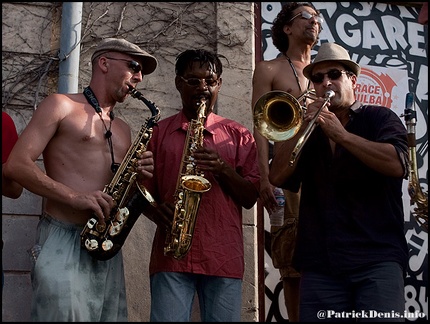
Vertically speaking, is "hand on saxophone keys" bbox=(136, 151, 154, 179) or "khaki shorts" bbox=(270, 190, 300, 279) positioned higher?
"hand on saxophone keys" bbox=(136, 151, 154, 179)

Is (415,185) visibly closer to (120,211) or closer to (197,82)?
(197,82)

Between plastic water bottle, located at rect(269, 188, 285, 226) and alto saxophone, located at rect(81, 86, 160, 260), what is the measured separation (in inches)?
38.2

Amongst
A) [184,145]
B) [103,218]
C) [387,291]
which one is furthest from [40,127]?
[387,291]

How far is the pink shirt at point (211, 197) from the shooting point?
4.39 m

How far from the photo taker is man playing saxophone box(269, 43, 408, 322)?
399 centimetres

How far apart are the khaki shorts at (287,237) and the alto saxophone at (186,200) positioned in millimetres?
789

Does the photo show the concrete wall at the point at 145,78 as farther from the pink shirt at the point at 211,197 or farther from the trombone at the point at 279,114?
the trombone at the point at 279,114

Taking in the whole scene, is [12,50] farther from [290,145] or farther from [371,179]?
[371,179]

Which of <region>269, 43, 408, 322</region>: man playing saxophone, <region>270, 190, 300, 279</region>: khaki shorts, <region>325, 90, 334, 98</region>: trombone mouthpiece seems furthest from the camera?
<region>270, 190, 300, 279</region>: khaki shorts

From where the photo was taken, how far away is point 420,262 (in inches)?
256

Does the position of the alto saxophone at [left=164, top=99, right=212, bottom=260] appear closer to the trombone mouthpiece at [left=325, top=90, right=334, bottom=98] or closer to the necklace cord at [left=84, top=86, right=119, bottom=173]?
the necklace cord at [left=84, top=86, right=119, bottom=173]

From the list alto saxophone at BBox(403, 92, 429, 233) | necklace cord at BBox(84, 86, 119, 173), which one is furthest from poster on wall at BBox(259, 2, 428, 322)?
necklace cord at BBox(84, 86, 119, 173)

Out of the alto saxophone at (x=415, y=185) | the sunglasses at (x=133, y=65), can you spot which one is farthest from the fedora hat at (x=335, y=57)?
the sunglasses at (x=133, y=65)

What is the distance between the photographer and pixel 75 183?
168 inches
